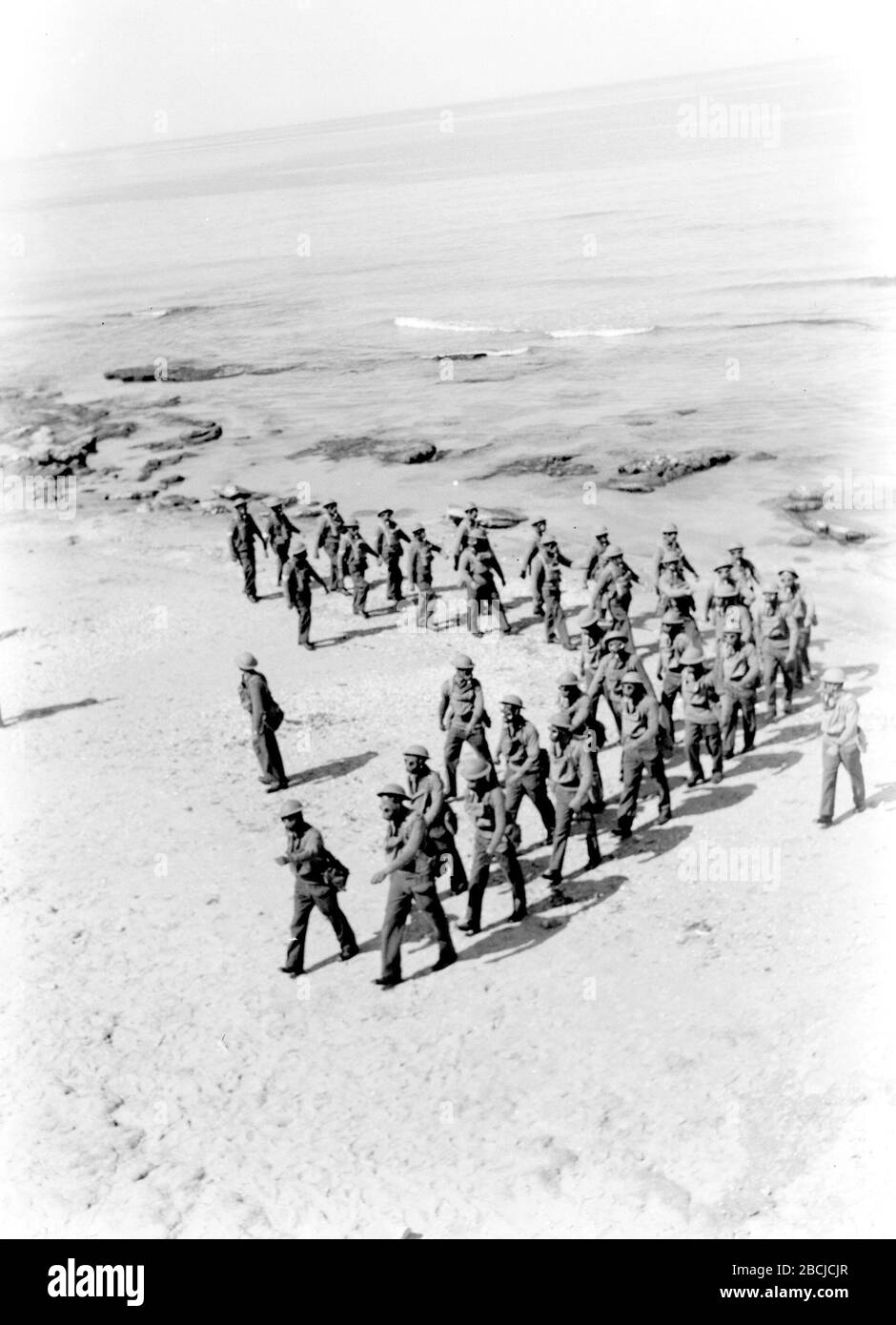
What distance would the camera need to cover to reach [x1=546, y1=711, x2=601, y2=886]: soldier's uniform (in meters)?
13.1

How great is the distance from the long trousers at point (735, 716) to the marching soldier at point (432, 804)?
504 cm

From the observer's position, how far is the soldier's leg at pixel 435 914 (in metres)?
11.6

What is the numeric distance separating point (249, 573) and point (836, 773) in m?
12.2

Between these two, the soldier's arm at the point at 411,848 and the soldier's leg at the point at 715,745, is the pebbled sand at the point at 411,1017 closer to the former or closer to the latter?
the soldier's leg at the point at 715,745

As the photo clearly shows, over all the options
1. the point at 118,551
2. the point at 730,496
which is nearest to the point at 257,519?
the point at 118,551

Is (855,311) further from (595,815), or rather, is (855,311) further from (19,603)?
(595,815)

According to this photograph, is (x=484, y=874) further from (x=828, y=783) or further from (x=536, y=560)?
(x=536, y=560)

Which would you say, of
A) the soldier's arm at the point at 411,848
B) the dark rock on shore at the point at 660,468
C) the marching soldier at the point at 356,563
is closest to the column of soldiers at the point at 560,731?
the soldier's arm at the point at 411,848

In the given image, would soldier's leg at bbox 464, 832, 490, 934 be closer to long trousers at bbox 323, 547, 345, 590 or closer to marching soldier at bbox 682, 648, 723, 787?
marching soldier at bbox 682, 648, 723, 787

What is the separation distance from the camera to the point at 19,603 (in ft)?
78.4

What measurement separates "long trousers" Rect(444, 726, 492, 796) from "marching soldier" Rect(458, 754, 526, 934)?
1765mm

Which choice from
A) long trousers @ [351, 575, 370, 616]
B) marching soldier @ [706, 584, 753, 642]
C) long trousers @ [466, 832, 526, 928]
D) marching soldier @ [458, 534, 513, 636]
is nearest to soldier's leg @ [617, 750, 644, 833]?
long trousers @ [466, 832, 526, 928]
